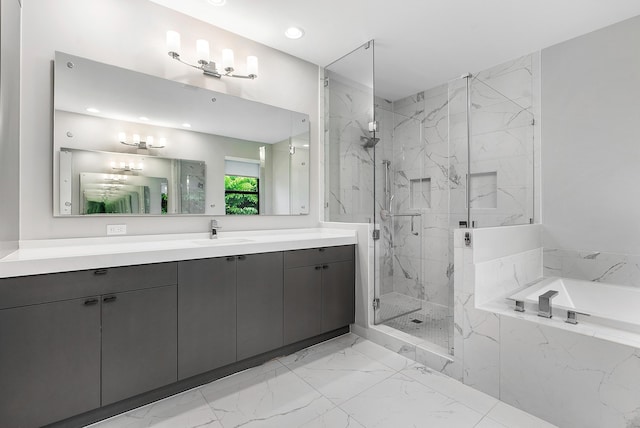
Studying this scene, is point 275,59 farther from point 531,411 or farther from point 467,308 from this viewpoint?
point 531,411

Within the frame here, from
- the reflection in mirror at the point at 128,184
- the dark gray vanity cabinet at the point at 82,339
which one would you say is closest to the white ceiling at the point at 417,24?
the reflection in mirror at the point at 128,184

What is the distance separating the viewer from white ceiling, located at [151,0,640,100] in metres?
2.13

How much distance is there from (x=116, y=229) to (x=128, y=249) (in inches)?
15.5

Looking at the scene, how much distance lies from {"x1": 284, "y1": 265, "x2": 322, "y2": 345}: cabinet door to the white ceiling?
201cm

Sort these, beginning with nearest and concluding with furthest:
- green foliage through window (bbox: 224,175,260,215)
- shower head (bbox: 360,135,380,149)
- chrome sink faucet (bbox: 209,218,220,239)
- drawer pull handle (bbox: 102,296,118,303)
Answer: drawer pull handle (bbox: 102,296,118,303), chrome sink faucet (bbox: 209,218,220,239), green foliage through window (bbox: 224,175,260,215), shower head (bbox: 360,135,380,149)

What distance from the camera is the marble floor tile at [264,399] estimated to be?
1.58 metres

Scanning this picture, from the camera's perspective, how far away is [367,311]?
2611mm

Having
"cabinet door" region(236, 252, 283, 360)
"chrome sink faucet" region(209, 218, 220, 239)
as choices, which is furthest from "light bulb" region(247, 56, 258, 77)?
"cabinet door" region(236, 252, 283, 360)

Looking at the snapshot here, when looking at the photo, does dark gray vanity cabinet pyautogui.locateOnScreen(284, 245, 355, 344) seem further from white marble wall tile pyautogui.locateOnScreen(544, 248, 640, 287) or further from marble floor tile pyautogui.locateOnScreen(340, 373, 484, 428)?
white marble wall tile pyautogui.locateOnScreen(544, 248, 640, 287)

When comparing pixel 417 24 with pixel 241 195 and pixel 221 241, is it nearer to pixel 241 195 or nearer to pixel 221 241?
pixel 241 195

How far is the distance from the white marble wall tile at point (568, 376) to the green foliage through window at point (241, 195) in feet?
6.82

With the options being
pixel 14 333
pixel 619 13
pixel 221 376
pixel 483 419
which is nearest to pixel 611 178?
pixel 619 13

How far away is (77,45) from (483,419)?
334 cm

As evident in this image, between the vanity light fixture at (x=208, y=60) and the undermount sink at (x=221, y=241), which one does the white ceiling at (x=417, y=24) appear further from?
the undermount sink at (x=221, y=241)
